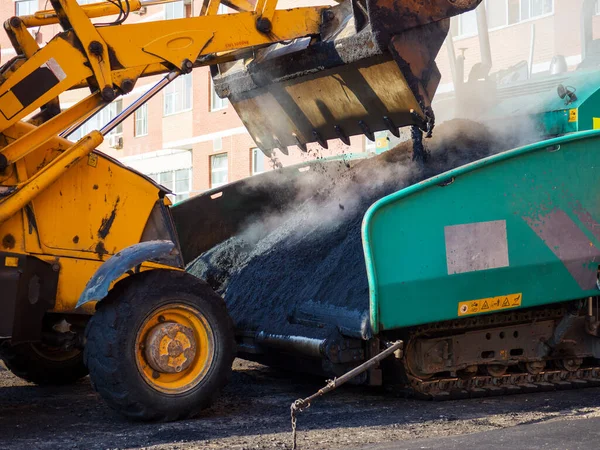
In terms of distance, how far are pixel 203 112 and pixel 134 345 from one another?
22.8m

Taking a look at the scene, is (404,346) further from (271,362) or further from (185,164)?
(185,164)

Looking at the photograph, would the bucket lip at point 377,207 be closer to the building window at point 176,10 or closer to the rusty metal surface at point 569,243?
the rusty metal surface at point 569,243

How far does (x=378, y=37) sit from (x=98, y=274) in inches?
96.2

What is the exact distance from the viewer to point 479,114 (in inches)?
329

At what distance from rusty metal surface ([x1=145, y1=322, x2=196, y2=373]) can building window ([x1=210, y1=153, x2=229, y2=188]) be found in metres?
21.4

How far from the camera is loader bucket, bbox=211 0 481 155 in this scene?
6.52 metres

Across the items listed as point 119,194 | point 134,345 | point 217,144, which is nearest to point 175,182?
point 217,144

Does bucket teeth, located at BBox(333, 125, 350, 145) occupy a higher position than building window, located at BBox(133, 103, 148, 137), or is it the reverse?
building window, located at BBox(133, 103, 148, 137)

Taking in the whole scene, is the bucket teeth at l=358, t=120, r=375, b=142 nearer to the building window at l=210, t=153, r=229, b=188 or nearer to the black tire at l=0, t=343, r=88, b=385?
the black tire at l=0, t=343, r=88, b=385

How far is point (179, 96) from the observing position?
95.2 feet

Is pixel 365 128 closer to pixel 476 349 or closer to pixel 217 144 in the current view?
pixel 476 349

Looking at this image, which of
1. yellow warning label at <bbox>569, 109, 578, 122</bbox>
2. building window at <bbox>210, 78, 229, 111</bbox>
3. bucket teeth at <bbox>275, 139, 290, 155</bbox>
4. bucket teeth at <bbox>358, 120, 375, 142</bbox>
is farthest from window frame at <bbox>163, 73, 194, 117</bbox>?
yellow warning label at <bbox>569, 109, 578, 122</bbox>

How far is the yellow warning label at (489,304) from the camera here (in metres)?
5.99

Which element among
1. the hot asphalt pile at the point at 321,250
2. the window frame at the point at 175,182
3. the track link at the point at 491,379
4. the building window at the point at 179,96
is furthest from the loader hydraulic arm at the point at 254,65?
the building window at the point at 179,96
